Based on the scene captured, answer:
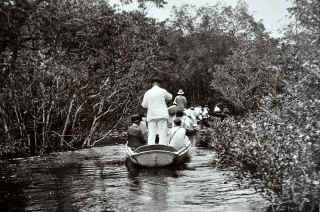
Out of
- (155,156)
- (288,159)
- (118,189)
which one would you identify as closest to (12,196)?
(118,189)

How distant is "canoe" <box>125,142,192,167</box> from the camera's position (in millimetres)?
14484

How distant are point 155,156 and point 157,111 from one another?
175 centimetres

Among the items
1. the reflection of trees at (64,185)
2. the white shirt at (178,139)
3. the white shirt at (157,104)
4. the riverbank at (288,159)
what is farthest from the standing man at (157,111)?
the riverbank at (288,159)

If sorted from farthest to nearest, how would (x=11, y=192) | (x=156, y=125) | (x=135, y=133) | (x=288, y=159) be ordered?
(x=135, y=133) → (x=156, y=125) → (x=11, y=192) → (x=288, y=159)

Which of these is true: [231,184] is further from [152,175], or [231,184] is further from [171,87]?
[171,87]

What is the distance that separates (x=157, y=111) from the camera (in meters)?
15.8

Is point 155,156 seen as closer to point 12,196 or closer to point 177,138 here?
point 177,138

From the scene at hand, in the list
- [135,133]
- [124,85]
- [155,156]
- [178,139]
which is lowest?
[155,156]

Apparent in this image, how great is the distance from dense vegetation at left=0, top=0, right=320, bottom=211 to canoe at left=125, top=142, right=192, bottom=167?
134 cm

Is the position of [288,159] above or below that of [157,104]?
below

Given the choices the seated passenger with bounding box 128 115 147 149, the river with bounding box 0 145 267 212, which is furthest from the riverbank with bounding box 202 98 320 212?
the seated passenger with bounding box 128 115 147 149

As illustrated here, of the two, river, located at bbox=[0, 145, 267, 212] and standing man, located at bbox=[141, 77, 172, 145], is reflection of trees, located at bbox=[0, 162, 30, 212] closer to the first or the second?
river, located at bbox=[0, 145, 267, 212]

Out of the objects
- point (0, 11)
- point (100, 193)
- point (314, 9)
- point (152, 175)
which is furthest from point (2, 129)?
point (314, 9)

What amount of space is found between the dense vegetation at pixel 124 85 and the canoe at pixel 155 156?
4.41 ft
